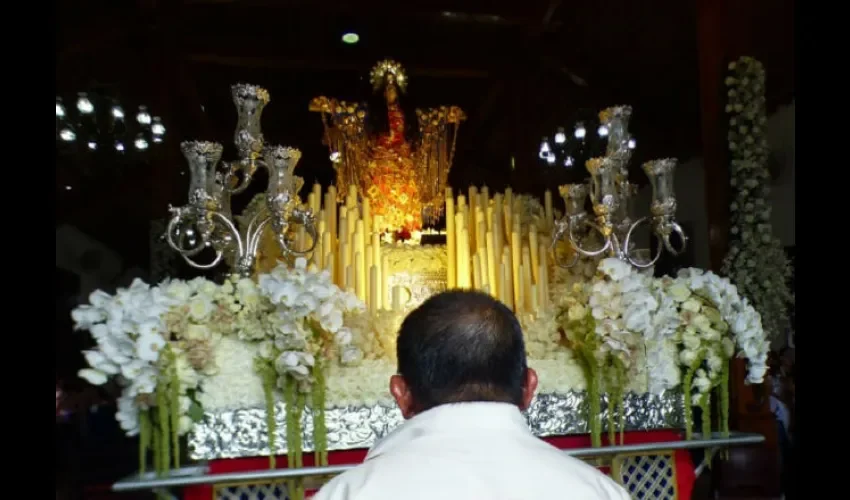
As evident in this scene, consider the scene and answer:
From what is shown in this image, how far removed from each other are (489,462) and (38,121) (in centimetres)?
162

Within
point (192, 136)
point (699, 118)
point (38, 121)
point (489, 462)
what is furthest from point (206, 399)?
point (699, 118)

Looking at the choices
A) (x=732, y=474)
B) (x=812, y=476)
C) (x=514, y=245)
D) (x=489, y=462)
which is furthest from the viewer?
(x=732, y=474)

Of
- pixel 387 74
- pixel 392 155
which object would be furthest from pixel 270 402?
pixel 387 74

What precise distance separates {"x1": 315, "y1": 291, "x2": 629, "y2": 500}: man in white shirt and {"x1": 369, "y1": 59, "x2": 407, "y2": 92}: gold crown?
3.08m

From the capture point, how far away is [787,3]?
12.4 ft

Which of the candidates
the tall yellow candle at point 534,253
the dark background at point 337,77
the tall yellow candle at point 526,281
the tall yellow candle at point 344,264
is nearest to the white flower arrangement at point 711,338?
the tall yellow candle at point 526,281

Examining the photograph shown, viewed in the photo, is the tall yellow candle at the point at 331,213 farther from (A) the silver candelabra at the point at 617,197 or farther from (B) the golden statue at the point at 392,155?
(A) the silver candelabra at the point at 617,197

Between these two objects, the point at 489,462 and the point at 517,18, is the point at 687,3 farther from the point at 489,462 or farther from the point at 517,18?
the point at 489,462

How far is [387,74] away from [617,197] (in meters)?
1.76

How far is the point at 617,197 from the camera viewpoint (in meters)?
2.71

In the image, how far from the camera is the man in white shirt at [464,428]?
2.91ft

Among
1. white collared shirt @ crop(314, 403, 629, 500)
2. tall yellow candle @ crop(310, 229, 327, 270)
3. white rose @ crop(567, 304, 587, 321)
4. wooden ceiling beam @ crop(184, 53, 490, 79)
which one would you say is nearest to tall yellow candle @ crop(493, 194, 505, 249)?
tall yellow candle @ crop(310, 229, 327, 270)

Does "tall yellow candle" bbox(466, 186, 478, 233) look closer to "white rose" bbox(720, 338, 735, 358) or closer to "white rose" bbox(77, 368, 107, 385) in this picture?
"white rose" bbox(720, 338, 735, 358)

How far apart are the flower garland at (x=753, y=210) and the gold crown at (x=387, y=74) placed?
1.69m
